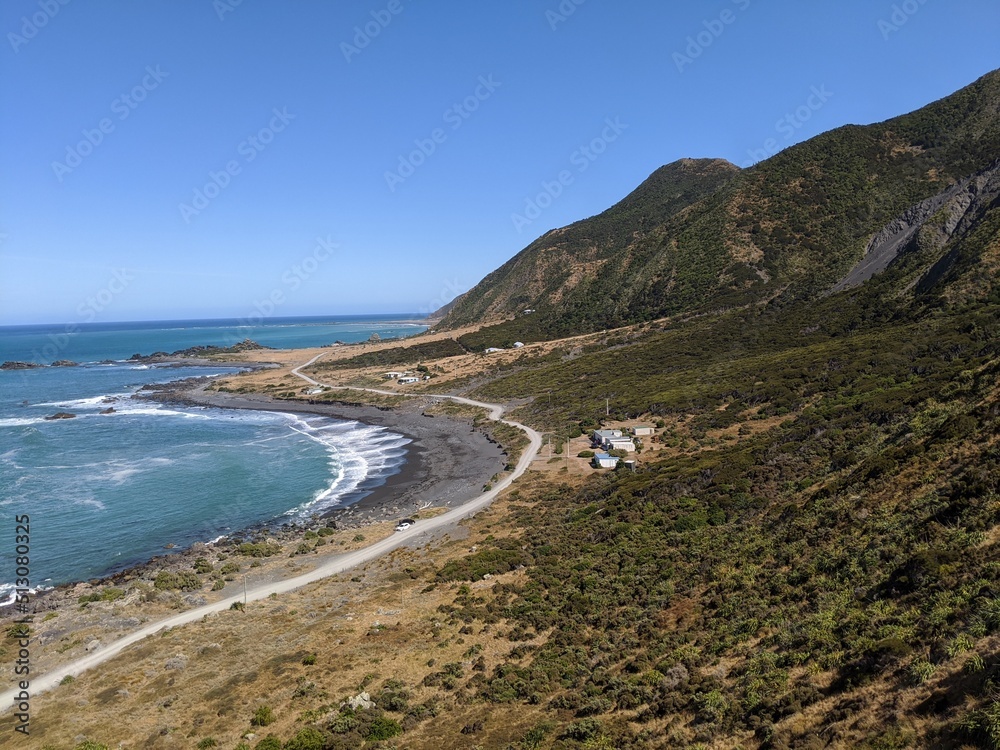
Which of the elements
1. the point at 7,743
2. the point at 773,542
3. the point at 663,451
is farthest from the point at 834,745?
the point at 663,451

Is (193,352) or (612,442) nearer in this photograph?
(612,442)

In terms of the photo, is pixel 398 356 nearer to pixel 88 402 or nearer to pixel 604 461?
pixel 88 402

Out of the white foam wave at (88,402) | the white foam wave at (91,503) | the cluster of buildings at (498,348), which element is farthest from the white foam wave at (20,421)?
the cluster of buildings at (498,348)

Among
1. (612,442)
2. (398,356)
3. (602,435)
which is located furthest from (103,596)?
(398,356)

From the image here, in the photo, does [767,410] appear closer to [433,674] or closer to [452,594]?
[452,594]

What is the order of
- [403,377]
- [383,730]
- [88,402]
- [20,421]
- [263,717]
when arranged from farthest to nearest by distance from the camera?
[403,377] < [88,402] < [20,421] < [263,717] < [383,730]

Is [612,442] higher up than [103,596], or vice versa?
[612,442]
